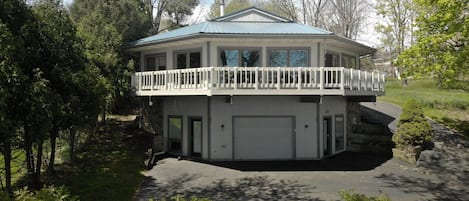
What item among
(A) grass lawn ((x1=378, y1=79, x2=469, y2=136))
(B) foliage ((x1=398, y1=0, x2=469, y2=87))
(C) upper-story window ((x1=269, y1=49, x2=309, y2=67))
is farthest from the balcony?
(A) grass lawn ((x1=378, y1=79, x2=469, y2=136))

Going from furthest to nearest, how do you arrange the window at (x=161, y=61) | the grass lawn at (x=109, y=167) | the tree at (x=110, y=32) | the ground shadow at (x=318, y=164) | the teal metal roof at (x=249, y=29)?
the window at (x=161, y=61), the tree at (x=110, y=32), the teal metal roof at (x=249, y=29), the ground shadow at (x=318, y=164), the grass lawn at (x=109, y=167)

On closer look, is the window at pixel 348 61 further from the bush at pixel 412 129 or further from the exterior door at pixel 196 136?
the exterior door at pixel 196 136

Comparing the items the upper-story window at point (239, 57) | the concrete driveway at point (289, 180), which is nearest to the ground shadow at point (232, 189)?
the concrete driveway at point (289, 180)

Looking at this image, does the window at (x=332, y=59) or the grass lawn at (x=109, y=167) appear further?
the window at (x=332, y=59)

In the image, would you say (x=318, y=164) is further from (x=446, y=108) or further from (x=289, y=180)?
(x=446, y=108)

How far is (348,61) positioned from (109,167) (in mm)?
14266

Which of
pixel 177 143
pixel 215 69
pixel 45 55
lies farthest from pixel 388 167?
pixel 45 55

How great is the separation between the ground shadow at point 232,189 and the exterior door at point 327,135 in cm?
557

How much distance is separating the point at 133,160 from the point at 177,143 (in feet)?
10.4

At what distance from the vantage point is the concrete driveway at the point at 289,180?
1139 cm

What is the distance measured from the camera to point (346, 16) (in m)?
43.3

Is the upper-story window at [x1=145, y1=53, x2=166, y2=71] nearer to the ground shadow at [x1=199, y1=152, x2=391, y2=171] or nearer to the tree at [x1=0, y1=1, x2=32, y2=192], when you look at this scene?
the ground shadow at [x1=199, y1=152, x2=391, y2=171]

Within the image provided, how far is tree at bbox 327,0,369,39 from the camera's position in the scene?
4309cm

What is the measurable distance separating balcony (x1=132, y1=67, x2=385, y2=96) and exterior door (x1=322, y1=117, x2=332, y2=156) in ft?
8.60
